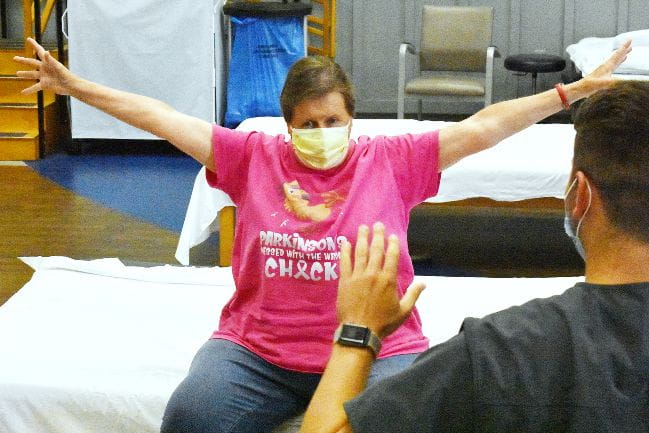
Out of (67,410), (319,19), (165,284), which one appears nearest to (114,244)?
(165,284)

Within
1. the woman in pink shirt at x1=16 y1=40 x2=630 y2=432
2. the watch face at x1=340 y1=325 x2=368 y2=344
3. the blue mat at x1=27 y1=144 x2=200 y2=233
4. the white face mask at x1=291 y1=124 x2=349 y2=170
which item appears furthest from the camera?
the blue mat at x1=27 y1=144 x2=200 y2=233

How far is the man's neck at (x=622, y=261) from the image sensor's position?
4.37ft

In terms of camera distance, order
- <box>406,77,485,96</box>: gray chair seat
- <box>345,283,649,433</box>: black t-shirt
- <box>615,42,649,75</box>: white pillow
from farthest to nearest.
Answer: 1. <box>406,77,485,96</box>: gray chair seat
2. <box>615,42,649,75</box>: white pillow
3. <box>345,283,649,433</box>: black t-shirt

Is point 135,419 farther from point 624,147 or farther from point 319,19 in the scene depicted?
point 319,19

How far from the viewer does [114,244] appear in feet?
16.3

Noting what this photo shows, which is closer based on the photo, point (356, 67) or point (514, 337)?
point (514, 337)

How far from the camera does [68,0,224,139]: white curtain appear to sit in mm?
6930

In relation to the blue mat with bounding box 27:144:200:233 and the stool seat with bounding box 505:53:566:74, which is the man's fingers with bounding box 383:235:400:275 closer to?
the blue mat with bounding box 27:144:200:233

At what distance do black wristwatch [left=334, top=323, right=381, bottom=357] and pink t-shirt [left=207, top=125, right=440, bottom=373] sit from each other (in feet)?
2.92

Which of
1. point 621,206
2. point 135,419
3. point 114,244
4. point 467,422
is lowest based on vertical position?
point 114,244

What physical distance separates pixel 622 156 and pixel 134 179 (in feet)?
17.3

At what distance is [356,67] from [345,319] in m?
7.10

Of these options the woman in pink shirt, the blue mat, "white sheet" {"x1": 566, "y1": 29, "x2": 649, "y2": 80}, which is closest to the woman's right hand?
the woman in pink shirt

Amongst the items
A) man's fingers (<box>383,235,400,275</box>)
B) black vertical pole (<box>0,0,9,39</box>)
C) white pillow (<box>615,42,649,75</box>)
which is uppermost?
man's fingers (<box>383,235,400,275</box>)
